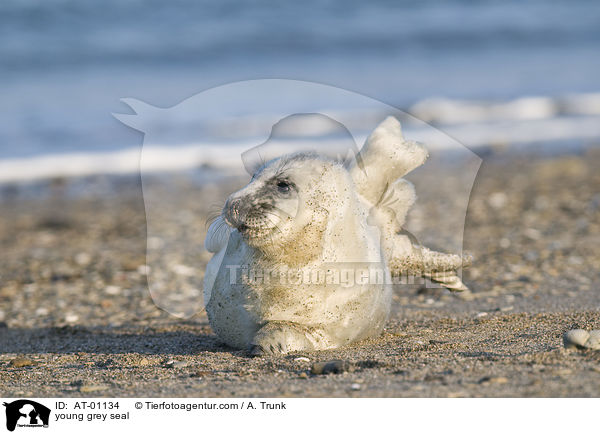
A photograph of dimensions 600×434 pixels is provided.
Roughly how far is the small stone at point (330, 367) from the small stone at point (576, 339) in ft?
3.53

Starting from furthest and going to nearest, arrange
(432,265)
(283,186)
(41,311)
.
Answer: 1. (41,311)
2. (432,265)
3. (283,186)

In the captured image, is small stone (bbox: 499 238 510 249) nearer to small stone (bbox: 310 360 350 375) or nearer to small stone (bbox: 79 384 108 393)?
small stone (bbox: 310 360 350 375)

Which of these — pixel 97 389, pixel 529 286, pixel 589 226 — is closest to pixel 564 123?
pixel 589 226

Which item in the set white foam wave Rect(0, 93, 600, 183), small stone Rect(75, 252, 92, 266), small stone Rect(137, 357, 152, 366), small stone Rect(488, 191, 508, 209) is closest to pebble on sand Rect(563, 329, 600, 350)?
small stone Rect(137, 357, 152, 366)

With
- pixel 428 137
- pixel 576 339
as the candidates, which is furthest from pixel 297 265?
pixel 428 137

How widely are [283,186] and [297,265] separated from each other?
411 millimetres

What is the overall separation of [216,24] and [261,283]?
71.6ft

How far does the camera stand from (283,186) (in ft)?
14.1

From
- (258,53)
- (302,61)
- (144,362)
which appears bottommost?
(144,362)

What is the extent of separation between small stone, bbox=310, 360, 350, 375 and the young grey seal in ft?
1.19

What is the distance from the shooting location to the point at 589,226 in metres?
8.66

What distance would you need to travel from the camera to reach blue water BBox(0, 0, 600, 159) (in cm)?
1728

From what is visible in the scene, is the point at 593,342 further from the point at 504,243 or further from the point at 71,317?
the point at 504,243

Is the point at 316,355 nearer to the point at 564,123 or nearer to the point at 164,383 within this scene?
the point at 164,383
